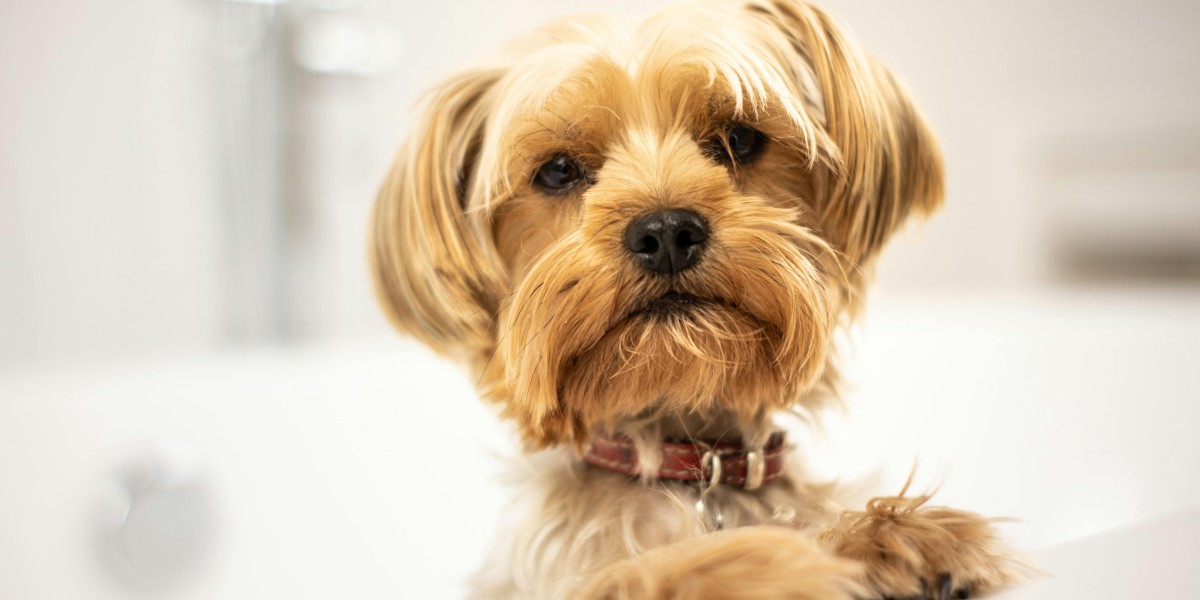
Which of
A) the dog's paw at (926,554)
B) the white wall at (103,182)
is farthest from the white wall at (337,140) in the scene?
the dog's paw at (926,554)

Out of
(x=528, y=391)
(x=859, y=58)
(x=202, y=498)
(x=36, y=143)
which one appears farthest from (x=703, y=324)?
(x=36, y=143)

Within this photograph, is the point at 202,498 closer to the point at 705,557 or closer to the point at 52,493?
the point at 52,493

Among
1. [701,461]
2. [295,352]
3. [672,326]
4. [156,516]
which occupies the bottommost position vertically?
[156,516]

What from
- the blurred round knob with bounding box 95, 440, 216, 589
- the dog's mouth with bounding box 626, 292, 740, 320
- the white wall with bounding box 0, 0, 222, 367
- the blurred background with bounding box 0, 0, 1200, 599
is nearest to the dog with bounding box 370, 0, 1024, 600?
the dog's mouth with bounding box 626, 292, 740, 320

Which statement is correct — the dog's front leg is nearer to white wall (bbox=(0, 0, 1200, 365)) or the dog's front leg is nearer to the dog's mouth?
the dog's mouth

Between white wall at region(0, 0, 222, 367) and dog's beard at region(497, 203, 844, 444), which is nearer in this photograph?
dog's beard at region(497, 203, 844, 444)

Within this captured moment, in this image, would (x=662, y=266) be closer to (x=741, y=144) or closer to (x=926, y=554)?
(x=741, y=144)

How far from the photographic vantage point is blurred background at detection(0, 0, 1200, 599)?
7.28ft

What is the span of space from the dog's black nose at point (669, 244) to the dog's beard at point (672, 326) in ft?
0.05

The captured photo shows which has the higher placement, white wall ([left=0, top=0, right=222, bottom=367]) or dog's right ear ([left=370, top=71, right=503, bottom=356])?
dog's right ear ([left=370, top=71, right=503, bottom=356])

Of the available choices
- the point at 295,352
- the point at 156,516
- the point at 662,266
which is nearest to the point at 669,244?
the point at 662,266

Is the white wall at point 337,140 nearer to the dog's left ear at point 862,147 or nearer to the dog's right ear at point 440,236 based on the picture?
the dog's right ear at point 440,236

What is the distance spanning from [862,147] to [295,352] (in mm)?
1998

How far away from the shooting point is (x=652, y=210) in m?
1.16
